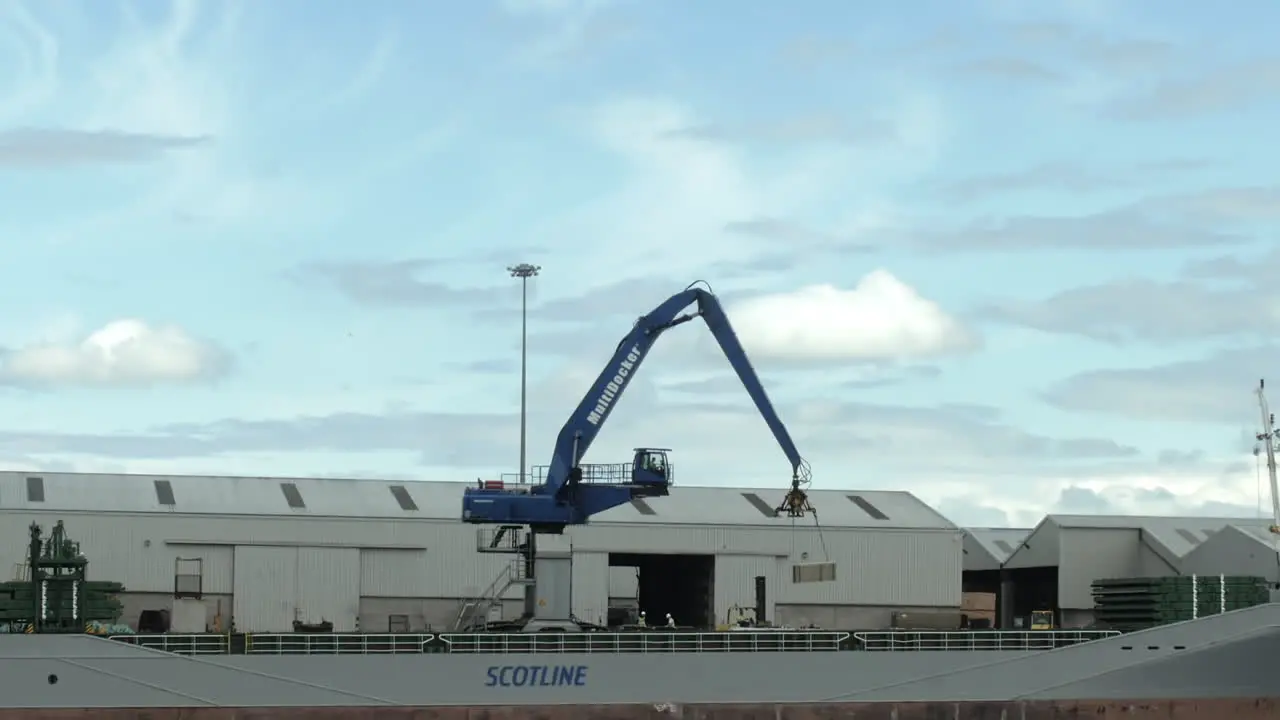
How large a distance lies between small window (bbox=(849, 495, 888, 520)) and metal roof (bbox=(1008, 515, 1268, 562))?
5876mm

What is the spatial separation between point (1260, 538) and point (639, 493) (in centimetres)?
2271

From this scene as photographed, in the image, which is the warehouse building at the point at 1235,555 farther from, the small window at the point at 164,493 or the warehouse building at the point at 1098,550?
the small window at the point at 164,493

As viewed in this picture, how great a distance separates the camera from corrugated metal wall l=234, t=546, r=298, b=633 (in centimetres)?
5412

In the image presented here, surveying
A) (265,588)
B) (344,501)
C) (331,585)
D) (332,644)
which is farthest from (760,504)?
(332,644)

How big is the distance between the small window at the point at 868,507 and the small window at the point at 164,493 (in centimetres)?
2527

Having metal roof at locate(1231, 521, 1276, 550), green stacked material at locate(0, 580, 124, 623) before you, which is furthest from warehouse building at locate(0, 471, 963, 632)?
green stacked material at locate(0, 580, 124, 623)

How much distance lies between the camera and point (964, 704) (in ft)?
146

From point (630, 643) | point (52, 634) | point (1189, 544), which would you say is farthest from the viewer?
point (1189, 544)

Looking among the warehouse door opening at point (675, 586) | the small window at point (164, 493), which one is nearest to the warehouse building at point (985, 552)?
the warehouse door opening at point (675, 586)

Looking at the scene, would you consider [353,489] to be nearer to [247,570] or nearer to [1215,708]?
[247,570]

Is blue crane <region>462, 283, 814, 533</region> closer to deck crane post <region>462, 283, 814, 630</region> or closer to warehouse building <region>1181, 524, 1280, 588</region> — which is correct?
deck crane post <region>462, 283, 814, 630</region>

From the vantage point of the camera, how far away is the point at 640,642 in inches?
1725

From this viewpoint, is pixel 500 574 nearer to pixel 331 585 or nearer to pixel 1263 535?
pixel 331 585

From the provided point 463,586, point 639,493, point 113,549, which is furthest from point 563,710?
point 113,549
